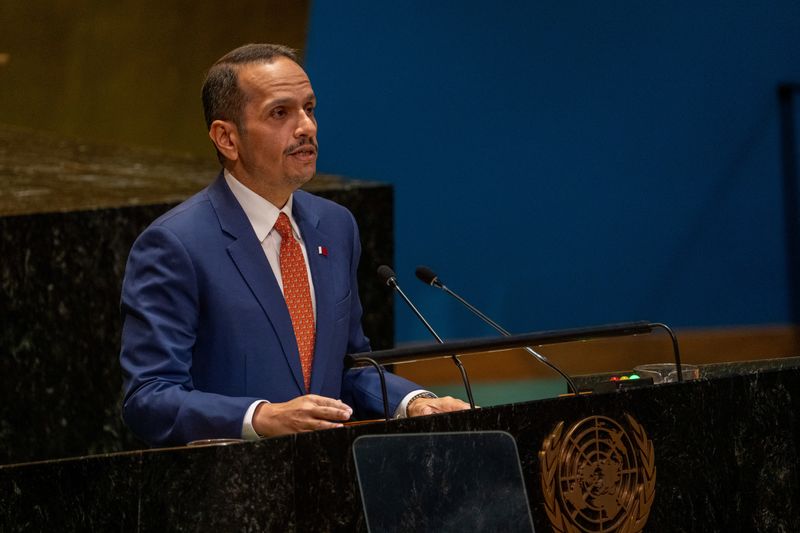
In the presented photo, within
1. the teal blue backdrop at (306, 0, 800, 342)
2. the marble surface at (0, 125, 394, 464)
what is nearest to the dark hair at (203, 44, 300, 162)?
the marble surface at (0, 125, 394, 464)

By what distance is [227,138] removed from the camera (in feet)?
8.98

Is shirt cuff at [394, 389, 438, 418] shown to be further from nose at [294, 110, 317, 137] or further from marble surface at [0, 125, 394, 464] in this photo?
marble surface at [0, 125, 394, 464]

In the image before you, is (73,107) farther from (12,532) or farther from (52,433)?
(12,532)

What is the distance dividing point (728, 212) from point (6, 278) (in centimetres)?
364

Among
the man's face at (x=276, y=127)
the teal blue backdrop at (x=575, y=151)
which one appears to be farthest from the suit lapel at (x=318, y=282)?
the teal blue backdrop at (x=575, y=151)

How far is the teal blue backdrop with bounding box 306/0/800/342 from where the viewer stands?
6.14 metres

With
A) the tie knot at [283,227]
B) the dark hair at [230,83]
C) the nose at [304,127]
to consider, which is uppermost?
the dark hair at [230,83]

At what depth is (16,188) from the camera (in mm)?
4672

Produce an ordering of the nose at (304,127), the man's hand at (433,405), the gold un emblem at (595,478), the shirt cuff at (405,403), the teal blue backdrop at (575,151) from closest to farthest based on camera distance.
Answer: the gold un emblem at (595,478) → the man's hand at (433,405) → the shirt cuff at (405,403) → the nose at (304,127) → the teal blue backdrop at (575,151)

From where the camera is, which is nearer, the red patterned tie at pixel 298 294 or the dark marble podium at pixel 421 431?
the dark marble podium at pixel 421 431

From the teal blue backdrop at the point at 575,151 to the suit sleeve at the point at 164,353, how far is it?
3483 millimetres

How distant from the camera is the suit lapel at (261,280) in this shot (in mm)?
2611

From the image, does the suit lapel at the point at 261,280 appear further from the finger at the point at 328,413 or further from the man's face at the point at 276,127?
the finger at the point at 328,413

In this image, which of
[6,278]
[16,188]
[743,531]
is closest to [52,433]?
[6,278]
